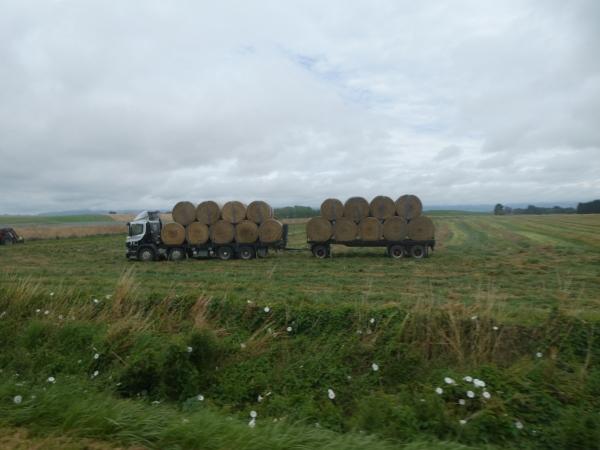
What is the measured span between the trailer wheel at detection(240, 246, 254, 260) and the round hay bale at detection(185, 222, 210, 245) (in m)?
2.06

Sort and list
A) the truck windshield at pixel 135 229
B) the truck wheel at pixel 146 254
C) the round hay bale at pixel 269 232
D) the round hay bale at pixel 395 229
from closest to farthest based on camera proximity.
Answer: the round hay bale at pixel 395 229, the truck wheel at pixel 146 254, the round hay bale at pixel 269 232, the truck windshield at pixel 135 229

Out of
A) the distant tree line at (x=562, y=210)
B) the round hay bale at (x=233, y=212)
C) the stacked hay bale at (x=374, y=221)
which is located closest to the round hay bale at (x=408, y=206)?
the stacked hay bale at (x=374, y=221)

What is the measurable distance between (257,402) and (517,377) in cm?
356

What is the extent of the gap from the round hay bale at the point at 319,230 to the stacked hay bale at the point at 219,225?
1722mm

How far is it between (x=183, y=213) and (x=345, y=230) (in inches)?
344

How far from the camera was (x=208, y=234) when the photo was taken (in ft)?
72.7

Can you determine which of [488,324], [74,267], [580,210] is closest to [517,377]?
[488,324]

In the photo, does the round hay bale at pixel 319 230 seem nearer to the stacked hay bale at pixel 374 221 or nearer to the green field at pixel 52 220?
the stacked hay bale at pixel 374 221

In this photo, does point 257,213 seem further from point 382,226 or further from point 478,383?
point 478,383

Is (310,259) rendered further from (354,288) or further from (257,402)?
(257,402)

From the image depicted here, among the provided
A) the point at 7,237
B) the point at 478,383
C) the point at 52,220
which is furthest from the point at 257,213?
the point at 52,220

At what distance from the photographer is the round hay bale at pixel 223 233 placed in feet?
72.4

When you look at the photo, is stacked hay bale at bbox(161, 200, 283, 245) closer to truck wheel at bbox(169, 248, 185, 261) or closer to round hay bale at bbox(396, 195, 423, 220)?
truck wheel at bbox(169, 248, 185, 261)

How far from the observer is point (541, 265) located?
16.8m
